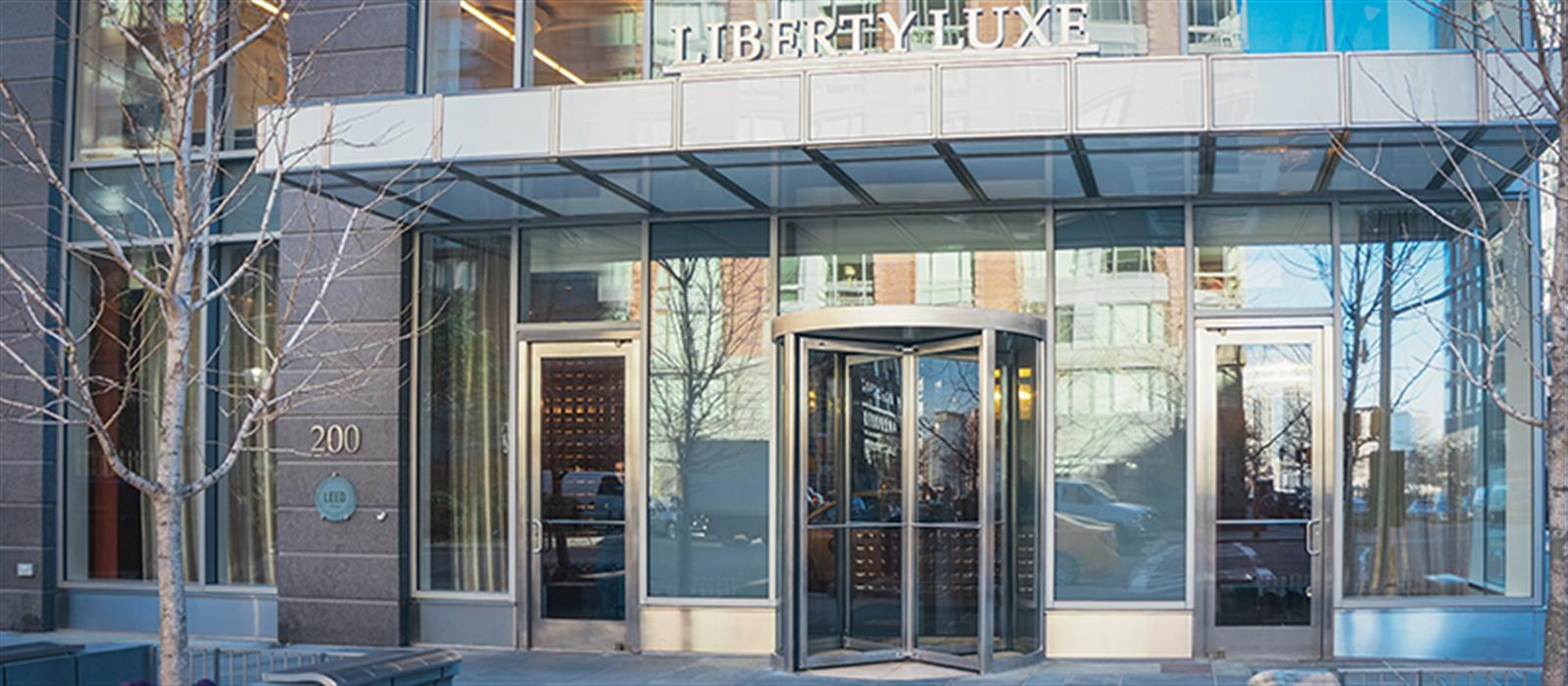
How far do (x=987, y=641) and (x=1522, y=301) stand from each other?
503 centimetres

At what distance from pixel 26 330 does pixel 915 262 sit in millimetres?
8775

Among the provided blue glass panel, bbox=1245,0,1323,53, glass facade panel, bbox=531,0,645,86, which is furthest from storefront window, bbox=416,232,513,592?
blue glass panel, bbox=1245,0,1323,53

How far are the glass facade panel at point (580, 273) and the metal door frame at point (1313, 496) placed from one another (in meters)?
4.92

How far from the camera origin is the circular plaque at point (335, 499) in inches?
559

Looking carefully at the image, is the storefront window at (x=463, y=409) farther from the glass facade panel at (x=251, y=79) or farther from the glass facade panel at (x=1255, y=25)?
the glass facade panel at (x=1255, y=25)

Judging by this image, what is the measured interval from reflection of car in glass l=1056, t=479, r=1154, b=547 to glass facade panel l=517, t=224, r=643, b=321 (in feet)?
13.3

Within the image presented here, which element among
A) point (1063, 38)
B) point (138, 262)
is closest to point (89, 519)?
→ point (138, 262)

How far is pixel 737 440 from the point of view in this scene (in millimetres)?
13797

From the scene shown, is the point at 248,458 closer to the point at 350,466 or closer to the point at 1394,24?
the point at 350,466

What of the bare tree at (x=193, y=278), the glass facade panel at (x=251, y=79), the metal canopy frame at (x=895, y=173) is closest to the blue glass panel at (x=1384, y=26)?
the metal canopy frame at (x=895, y=173)

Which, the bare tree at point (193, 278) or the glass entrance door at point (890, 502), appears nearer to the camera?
the glass entrance door at point (890, 502)

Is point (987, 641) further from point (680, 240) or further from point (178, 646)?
point (178, 646)

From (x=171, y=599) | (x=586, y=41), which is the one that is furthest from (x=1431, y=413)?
(x=171, y=599)

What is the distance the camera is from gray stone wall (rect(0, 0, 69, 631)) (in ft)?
51.2
